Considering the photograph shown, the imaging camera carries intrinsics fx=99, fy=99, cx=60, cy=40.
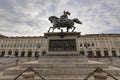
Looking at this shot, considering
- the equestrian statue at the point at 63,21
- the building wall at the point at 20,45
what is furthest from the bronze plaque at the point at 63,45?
the building wall at the point at 20,45

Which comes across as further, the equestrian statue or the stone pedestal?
the equestrian statue

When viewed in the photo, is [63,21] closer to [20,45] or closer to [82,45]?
[82,45]

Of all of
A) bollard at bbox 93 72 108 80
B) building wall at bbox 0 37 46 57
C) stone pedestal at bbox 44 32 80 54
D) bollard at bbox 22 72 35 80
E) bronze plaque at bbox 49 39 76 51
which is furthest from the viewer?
building wall at bbox 0 37 46 57

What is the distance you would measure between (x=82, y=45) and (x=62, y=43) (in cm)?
4756

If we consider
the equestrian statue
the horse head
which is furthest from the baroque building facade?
the horse head

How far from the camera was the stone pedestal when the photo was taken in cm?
1076

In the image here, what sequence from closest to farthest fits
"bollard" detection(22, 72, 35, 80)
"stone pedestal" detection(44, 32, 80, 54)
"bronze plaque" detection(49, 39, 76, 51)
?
"bollard" detection(22, 72, 35, 80)
"stone pedestal" detection(44, 32, 80, 54)
"bronze plaque" detection(49, 39, 76, 51)

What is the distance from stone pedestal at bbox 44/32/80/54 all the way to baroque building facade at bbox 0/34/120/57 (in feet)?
142

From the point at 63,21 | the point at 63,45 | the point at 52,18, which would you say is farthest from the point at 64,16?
the point at 63,45

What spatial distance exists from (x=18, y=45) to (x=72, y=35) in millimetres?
56206

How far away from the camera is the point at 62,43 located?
36.6 feet

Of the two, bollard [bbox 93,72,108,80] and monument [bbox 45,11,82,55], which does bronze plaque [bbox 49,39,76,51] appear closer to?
monument [bbox 45,11,82,55]

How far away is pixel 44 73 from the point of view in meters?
7.03

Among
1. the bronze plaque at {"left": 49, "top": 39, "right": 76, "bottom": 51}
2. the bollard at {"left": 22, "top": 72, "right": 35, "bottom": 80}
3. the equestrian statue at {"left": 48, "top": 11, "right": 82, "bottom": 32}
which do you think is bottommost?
the bollard at {"left": 22, "top": 72, "right": 35, "bottom": 80}
